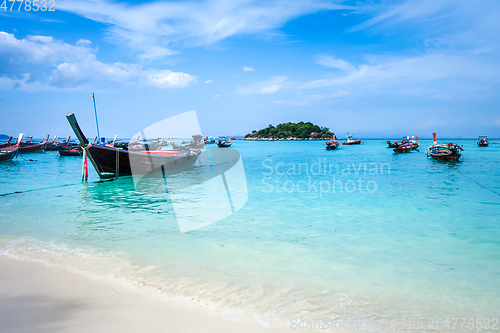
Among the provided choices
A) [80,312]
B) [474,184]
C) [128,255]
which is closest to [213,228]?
[128,255]

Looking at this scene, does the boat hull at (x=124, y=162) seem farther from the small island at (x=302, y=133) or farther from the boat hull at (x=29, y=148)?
the small island at (x=302, y=133)

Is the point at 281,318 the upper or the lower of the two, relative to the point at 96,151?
lower

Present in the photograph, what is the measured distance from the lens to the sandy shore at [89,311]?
343cm

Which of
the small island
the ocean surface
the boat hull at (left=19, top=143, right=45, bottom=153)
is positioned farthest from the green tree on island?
the ocean surface

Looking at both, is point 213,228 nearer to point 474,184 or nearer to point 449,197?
point 449,197

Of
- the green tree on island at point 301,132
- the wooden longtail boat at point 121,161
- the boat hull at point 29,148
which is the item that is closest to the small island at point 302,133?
the green tree on island at point 301,132

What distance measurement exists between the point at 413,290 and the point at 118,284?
475 cm

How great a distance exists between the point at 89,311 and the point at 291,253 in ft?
13.2

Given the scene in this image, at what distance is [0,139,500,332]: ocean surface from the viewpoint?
169 inches

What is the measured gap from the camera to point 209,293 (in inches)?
176

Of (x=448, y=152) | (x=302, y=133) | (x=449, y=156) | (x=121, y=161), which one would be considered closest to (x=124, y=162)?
(x=121, y=161)

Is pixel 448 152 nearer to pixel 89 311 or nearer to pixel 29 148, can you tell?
pixel 89 311

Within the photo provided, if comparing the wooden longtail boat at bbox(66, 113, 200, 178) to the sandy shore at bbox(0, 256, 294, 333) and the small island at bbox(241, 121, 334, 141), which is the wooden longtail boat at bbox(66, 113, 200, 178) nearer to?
the sandy shore at bbox(0, 256, 294, 333)

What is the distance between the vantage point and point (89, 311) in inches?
148
